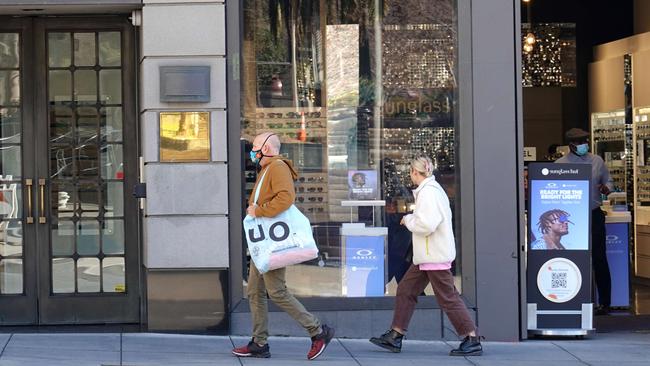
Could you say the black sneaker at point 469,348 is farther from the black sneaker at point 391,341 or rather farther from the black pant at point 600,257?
the black pant at point 600,257

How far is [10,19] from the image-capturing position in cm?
1003

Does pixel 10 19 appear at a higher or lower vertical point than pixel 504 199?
higher


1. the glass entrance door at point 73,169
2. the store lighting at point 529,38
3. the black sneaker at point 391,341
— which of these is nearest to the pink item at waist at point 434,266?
the black sneaker at point 391,341

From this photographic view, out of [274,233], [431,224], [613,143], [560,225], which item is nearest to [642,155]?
[613,143]

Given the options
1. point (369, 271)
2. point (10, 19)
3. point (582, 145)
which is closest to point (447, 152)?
point (369, 271)

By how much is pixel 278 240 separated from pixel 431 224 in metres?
1.26

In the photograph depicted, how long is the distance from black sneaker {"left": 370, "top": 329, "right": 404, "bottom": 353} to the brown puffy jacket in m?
1.50

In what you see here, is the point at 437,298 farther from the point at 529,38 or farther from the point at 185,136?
the point at 529,38

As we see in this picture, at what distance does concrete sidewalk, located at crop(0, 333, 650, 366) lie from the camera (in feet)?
27.9

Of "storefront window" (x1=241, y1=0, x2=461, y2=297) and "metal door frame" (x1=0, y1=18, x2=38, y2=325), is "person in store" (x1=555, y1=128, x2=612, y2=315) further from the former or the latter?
"metal door frame" (x1=0, y1=18, x2=38, y2=325)

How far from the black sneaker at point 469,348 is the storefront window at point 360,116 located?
0.95 meters

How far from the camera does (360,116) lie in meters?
9.92

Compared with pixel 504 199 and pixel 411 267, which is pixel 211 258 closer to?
pixel 411 267

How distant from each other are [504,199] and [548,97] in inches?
382
